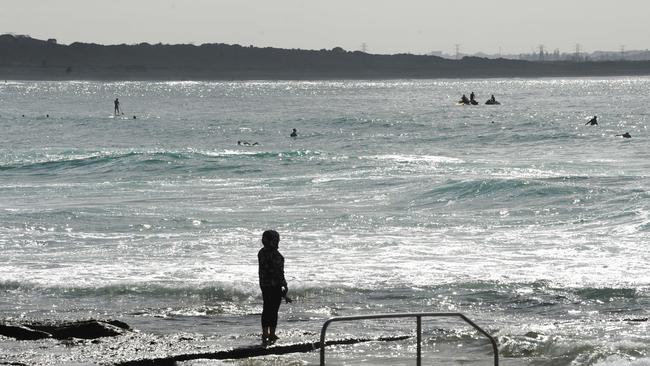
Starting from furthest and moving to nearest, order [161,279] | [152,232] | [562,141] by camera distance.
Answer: [562,141] < [152,232] < [161,279]

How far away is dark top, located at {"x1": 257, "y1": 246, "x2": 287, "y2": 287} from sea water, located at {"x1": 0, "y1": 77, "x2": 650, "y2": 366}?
0.65m

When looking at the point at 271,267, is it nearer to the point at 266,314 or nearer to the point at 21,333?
the point at 266,314

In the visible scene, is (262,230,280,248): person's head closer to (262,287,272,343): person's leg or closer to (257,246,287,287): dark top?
(257,246,287,287): dark top

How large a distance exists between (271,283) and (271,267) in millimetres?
178

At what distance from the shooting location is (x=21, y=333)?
12297mm

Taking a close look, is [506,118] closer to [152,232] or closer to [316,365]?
[152,232]

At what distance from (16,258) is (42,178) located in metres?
17.4

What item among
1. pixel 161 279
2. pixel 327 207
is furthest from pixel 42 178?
pixel 161 279

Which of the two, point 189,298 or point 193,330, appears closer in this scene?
point 193,330

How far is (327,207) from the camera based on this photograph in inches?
1057

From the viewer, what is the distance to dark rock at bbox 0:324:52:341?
40.1 feet

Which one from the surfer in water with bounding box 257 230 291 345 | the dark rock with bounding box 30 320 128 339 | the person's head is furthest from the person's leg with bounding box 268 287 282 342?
the dark rock with bounding box 30 320 128 339

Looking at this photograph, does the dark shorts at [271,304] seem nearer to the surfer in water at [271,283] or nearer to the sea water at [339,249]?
the surfer in water at [271,283]

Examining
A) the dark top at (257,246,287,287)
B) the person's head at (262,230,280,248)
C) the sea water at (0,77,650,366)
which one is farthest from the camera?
the sea water at (0,77,650,366)
